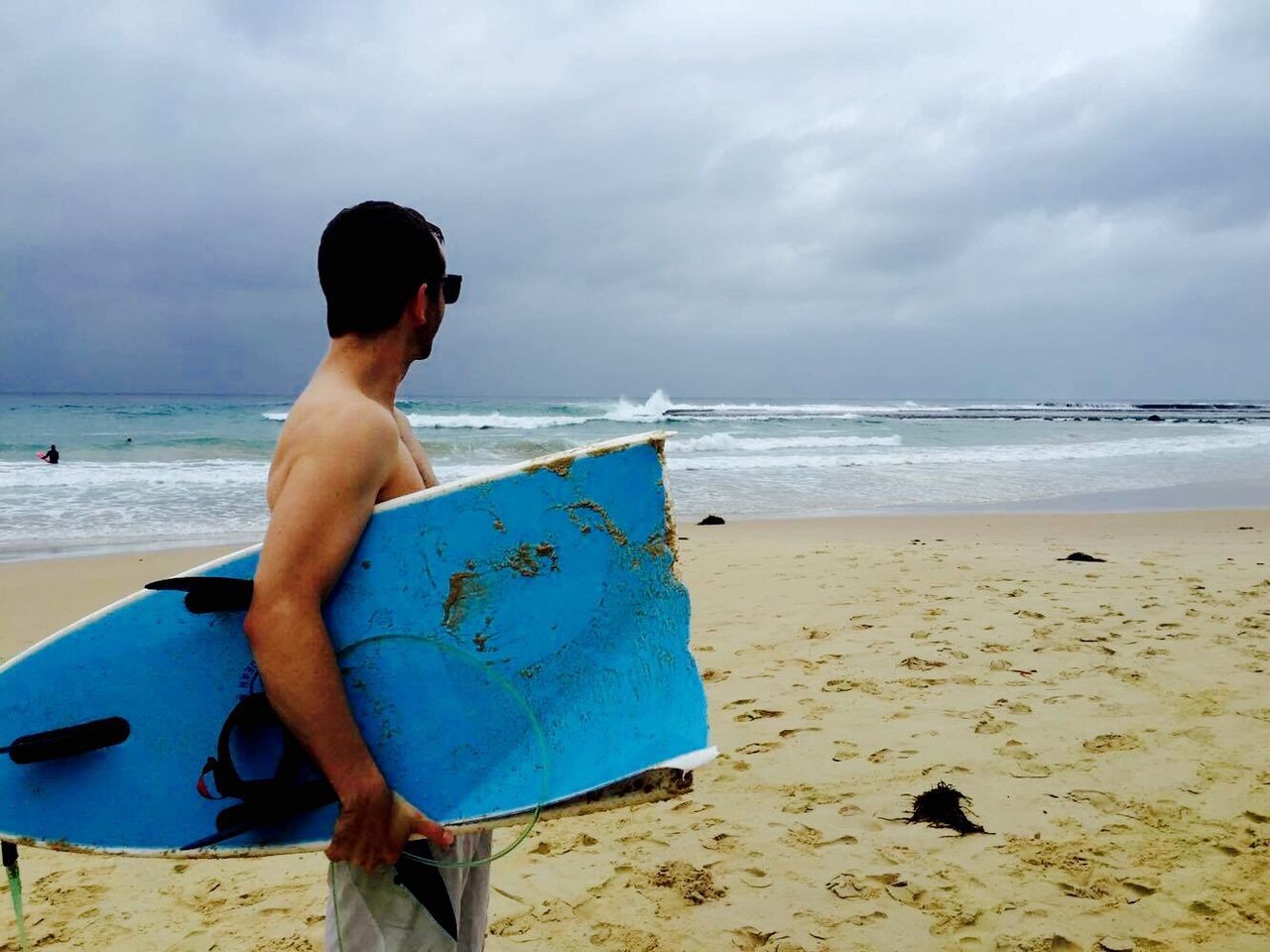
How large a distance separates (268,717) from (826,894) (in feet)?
6.29

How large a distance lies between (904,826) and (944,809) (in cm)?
19

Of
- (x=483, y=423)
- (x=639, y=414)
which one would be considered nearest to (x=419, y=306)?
(x=483, y=423)

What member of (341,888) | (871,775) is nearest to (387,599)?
(341,888)

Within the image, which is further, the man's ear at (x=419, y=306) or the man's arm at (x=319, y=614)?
the man's ear at (x=419, y=306)

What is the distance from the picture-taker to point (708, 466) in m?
18.5

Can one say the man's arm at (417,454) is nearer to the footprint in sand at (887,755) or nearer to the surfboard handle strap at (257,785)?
the surfboard handle strap at (257,785)

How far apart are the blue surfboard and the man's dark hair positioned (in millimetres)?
317

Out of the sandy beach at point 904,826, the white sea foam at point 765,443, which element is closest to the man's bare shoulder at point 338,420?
the sandy beach at point 904,826

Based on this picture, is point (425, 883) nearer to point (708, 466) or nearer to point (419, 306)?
point (419, 306)

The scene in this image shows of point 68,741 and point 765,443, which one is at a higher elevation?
point 68,741

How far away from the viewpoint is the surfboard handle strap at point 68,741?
137cm

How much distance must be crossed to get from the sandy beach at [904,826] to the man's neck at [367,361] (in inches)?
72.5

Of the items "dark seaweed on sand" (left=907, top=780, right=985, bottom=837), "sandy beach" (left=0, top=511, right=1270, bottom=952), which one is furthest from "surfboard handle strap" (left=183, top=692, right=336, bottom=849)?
"dark seaweed on sand" (left=907, top=780, right=985, bottom=837)

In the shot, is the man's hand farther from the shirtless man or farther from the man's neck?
the man's neck
